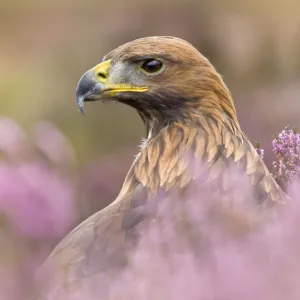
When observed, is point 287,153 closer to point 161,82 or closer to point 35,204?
point 35,204

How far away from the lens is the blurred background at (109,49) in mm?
6496

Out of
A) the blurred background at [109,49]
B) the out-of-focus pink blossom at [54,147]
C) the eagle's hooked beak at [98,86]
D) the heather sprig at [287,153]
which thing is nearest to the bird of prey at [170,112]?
the eagle's hooked beak at [98,86]

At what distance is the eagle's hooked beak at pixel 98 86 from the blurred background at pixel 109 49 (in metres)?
0.73

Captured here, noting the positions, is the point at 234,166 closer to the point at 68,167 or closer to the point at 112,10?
the point at 68,167

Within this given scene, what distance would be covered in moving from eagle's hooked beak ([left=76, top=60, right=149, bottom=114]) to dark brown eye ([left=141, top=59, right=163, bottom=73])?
6 centimetres

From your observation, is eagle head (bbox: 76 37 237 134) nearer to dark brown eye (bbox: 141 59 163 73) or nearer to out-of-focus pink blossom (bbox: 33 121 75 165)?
dark brown eye (bbox: 141 59 163 73)

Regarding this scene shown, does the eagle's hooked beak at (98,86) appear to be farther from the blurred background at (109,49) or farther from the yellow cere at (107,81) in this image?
the blurred background at (109,49)

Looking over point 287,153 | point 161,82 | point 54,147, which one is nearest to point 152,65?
point 161,82

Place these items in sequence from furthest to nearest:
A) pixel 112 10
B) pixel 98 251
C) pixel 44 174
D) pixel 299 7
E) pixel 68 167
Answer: pixel 112 10 → pixel 299 7 → pixel 98 251 → pixel 68 167 → pixel 44 174

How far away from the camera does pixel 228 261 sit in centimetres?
88

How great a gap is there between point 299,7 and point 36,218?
1138 cm

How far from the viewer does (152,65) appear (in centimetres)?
259

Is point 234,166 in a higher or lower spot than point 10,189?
lower

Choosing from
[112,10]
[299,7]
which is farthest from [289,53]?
[112,10]
